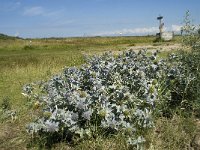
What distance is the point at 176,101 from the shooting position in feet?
22.3

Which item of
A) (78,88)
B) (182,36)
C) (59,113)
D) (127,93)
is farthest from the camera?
(182,36)

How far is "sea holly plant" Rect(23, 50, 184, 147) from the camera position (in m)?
5.45

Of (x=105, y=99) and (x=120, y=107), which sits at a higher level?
(x=105, y=99)

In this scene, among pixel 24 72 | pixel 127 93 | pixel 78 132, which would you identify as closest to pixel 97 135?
pixel 78 132

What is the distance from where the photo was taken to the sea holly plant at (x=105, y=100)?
17.9 feet

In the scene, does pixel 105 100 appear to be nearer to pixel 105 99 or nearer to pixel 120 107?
pixel 105 99

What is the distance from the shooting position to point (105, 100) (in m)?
5.69

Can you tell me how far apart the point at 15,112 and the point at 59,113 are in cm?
261

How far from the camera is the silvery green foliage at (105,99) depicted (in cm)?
545

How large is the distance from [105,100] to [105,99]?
13 millimetres

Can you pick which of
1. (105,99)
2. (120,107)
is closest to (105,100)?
(105,99)

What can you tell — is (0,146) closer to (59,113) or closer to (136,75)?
(59,113)

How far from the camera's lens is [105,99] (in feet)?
18.7

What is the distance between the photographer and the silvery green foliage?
5.45 meters
